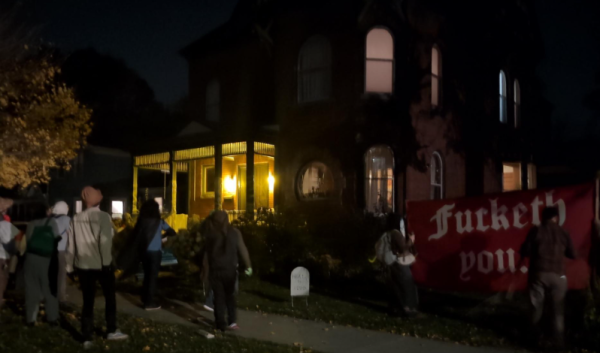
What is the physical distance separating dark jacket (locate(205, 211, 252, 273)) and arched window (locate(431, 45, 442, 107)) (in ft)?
32.8

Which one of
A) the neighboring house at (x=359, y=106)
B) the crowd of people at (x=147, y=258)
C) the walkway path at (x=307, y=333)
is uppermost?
the neighboring house at (x=359, y=106)

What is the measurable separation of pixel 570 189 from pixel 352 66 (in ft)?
28.6

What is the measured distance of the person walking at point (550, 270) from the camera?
23.4 ft

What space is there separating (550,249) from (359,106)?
9.13 meters

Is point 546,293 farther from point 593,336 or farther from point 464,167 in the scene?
point 464,167

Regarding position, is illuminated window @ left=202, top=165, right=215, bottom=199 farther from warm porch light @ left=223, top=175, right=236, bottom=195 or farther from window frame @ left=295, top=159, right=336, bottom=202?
window frame @ left=295, top=159, right=336, bottom=202

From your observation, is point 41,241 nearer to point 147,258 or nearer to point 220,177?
point 147,258

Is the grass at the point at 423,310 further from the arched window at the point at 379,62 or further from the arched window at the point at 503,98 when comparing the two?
the arched window at the point at 503,98

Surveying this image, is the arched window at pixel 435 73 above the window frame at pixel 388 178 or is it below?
above

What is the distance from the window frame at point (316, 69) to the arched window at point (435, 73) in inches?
113

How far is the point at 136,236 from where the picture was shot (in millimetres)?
9461

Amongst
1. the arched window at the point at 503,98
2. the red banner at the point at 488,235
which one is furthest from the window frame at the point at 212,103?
the red banner at the point at 488,235

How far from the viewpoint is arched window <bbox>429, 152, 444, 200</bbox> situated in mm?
16719

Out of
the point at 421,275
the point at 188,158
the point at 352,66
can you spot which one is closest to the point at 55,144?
the point at 188,158
